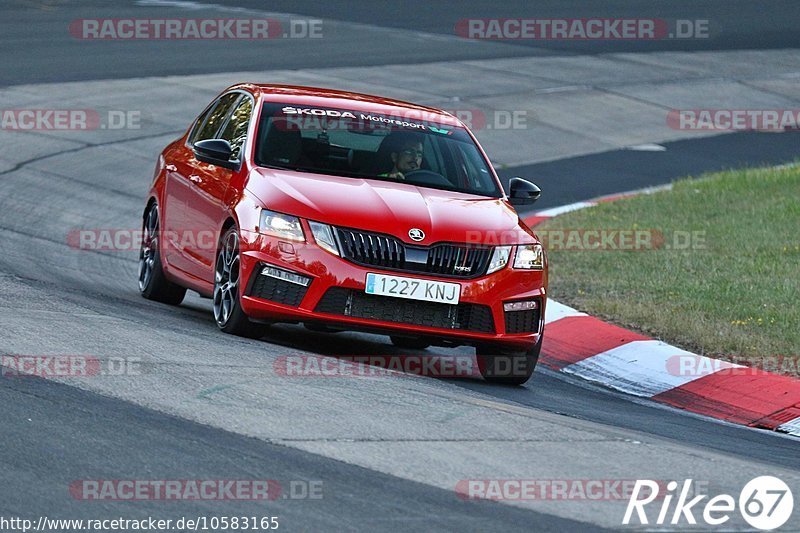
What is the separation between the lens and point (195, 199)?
991 cm

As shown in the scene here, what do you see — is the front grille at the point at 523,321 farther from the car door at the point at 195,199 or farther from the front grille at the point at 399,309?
the car door at the point at 195,199

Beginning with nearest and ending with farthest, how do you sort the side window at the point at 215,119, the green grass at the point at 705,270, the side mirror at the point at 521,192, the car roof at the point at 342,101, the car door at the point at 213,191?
the car door at the point at 213,191 < the side mirror at the point at 521,192 < the car roof at the point at 342,101 < the green grass at the point at 705,270 < the side window at the point at 215,119

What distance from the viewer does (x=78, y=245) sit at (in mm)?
13352

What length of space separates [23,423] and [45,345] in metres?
1.39

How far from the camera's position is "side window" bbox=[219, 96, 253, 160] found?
982 centimetres

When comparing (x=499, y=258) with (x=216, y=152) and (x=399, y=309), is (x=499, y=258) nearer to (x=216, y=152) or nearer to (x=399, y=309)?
(x=399, y=309)

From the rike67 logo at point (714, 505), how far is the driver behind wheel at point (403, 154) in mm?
3939

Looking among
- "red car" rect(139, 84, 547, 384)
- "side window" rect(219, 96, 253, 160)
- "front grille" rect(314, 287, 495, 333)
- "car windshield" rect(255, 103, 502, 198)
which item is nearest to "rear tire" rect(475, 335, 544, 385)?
"red car" rect(139, 84, 547, 384)

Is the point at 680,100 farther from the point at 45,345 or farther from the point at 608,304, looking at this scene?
the point at 45,345

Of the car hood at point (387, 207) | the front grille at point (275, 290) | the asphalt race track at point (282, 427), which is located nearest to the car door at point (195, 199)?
the asphalt race track at point (282, 427)

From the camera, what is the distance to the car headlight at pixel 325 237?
8.44 meters

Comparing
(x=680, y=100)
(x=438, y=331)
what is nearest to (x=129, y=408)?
(x=438, y=331)

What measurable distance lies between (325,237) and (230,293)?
853mm

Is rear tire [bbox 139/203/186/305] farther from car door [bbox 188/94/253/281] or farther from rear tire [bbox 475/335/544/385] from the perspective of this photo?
rear tire [bbox 475/335/544/385]
